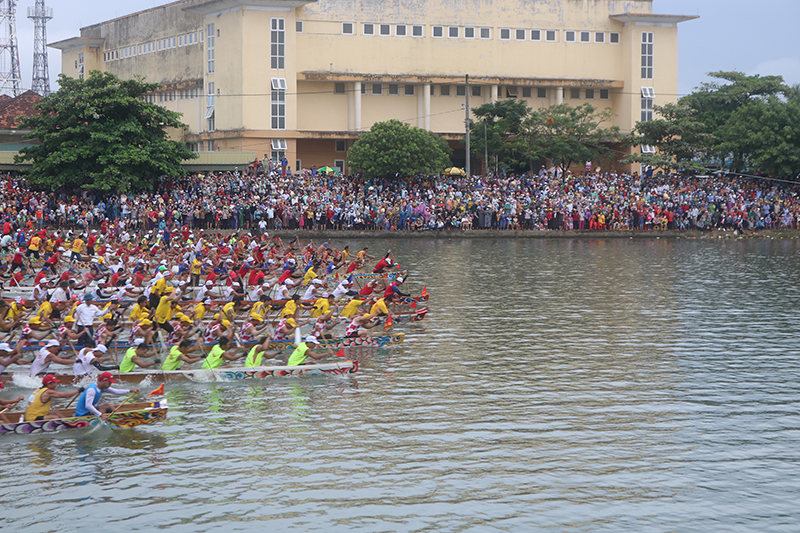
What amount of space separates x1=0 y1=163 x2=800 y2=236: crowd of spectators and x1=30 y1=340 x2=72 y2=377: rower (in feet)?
92.9

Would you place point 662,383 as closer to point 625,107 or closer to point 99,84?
point 99,84

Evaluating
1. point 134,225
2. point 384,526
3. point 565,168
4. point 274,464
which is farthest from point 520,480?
point 565,168

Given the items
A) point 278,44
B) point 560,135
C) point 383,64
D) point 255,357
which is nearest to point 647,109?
point 560,135

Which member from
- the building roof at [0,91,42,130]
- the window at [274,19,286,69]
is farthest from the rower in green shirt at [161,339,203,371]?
the building roof at [0,91,42,130]

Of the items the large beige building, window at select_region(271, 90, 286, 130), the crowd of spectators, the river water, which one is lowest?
the river water

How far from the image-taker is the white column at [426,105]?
67250 mm

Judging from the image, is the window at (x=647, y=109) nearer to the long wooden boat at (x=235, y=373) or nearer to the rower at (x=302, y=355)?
the rower at (x=302, y=355)

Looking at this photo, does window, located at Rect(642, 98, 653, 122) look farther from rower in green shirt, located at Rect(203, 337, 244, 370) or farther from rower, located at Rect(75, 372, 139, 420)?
rower, located at Rect(75, 372, 139, 420)

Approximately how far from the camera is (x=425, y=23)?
67000 millimetres

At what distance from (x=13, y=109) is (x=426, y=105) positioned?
1362 inches

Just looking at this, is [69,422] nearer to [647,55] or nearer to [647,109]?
Result: [647,109]

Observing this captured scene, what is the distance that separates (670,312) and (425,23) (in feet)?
153

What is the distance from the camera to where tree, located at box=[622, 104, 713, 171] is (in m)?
59.1

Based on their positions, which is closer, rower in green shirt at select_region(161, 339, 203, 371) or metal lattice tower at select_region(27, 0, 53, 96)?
rower in green shirt at select_region(161, 339, 203, 371)
